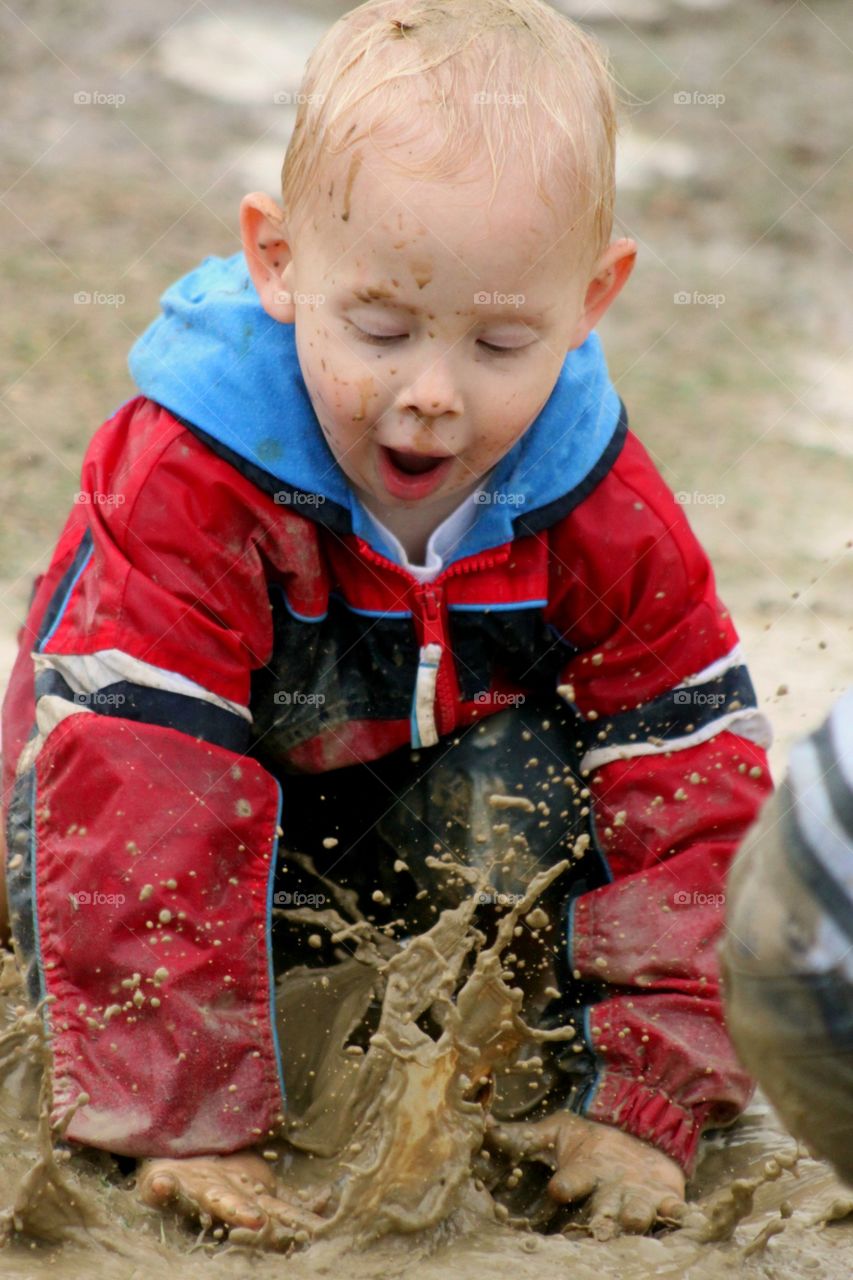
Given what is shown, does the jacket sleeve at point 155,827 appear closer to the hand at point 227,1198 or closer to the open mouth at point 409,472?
the hand at point 227,1198

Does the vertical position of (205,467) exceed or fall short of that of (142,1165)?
it exceeds it

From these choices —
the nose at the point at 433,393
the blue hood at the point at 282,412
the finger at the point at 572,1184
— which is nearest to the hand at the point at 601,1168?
the finger at the point at 572,1184

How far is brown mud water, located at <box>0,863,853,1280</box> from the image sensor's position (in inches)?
73.5

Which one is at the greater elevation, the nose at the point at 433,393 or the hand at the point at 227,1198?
the nose at the point at 433,393

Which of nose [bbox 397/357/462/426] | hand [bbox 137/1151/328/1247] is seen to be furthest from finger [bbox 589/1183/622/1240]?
nose [bbox 397/357/462/426]

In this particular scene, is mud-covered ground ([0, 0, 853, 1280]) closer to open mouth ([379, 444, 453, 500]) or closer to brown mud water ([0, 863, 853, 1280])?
brown mud water ([0, 863, 853, 1280])

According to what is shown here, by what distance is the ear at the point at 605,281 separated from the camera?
2.20m

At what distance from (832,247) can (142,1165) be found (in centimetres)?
472

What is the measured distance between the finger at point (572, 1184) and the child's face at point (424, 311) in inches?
34.8

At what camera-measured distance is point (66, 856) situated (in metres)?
2.10

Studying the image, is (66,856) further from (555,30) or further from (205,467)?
(555,30)

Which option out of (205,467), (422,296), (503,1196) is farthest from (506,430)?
(503,1196)

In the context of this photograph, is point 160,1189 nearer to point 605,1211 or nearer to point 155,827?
point 155,827

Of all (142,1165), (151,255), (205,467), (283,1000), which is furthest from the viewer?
(151,255)
